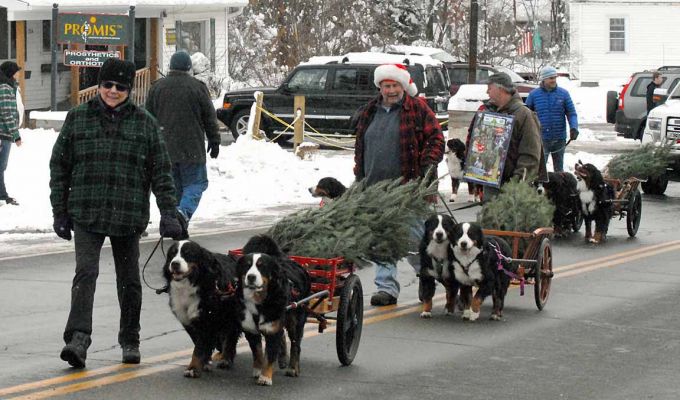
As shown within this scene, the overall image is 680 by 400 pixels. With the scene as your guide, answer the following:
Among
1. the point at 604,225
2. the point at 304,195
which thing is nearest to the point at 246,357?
the point at 604,225

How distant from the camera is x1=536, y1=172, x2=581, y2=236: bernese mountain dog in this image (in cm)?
1614

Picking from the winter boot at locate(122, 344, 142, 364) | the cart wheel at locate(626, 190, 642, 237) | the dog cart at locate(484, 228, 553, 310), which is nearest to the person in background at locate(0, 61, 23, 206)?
the cart wheel at locate(626, 190, 642, 237)

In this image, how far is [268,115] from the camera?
29.5 m

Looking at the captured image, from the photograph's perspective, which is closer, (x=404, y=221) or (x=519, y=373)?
(x=519, y=373)

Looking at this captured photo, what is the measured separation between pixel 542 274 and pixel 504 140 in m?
1.44

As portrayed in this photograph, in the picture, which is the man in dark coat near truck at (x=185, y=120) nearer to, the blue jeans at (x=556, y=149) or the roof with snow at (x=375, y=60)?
Result: the blue jeans at (x=556, y=149)

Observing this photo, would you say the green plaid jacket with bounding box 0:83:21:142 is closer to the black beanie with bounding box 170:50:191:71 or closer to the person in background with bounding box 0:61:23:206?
the person in background with bounding box 0:61:23:206

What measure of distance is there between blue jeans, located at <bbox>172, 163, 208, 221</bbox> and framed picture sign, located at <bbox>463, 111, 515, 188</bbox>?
11.2ft

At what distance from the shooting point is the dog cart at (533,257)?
11.1 m

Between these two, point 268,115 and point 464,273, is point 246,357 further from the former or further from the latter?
point 268,115

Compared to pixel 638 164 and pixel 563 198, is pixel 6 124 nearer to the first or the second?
pixel 563 198

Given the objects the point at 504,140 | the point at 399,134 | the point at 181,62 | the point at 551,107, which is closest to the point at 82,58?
the point at 551,107

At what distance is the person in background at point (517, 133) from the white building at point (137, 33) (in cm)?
2058

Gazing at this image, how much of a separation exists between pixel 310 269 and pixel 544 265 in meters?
3.32
